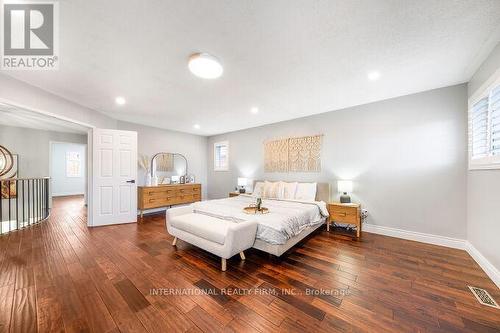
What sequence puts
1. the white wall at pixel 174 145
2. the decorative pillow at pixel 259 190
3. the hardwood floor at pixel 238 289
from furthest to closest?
the white wall at pixel 174 145 → the decorative pillow at pixel 259 190 → the hardwood floor at pixel 238 289

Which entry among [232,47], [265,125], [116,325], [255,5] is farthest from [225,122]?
[116,325]

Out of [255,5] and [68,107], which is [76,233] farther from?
[255,5]

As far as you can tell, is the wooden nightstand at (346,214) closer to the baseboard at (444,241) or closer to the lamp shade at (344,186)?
the lamp shade at (344,186)

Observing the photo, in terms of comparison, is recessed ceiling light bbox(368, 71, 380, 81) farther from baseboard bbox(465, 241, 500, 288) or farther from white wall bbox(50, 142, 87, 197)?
white wall bbox(50, 142, 87, 197)

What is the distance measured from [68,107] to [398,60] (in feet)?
18.0

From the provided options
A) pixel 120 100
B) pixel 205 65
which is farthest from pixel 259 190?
pixel 120 100

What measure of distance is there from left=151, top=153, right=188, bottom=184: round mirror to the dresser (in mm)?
460

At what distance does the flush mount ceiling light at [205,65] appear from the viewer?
2.10m

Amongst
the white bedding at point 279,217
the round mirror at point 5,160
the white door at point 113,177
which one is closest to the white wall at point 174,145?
the white door at point 113,177

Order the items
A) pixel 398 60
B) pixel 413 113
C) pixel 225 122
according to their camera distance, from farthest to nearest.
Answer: pixel 225 122 → pixel 413 113 → pixel 398 60

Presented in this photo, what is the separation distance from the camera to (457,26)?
1672mm

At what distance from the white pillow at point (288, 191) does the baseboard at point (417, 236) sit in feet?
5.04

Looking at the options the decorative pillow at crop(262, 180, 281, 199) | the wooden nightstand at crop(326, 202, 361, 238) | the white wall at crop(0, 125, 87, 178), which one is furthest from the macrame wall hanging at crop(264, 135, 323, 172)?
the white wall at crop(0, 125, 87, 178)

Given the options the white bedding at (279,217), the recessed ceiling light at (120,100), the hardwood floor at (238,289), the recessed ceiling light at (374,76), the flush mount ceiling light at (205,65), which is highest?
the recessed ceiling light at (374,76)
